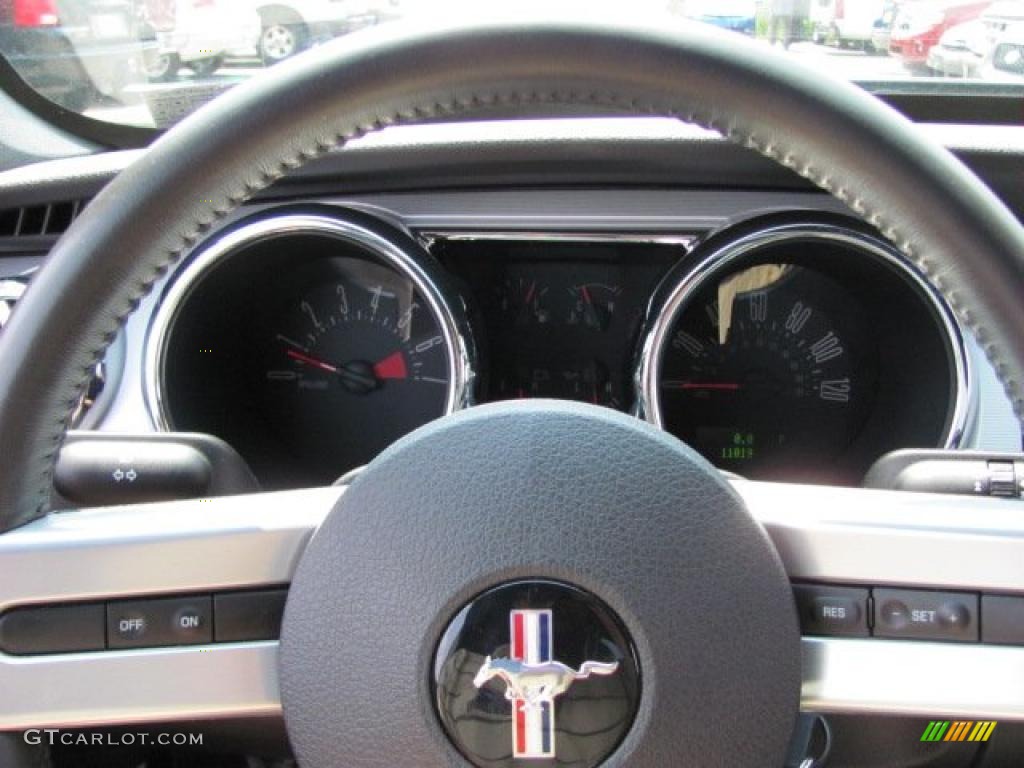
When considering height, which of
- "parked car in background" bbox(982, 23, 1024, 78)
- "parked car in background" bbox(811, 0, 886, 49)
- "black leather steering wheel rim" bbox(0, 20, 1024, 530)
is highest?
"parked car in background" bbox(811, 0, 886, 49)

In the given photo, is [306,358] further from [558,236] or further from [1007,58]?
[1007,58]

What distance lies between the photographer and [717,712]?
100 cm

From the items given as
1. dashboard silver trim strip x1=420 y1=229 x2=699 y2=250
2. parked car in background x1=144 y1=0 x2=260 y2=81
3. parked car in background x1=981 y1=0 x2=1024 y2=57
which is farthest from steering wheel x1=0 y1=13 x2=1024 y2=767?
parked car in background x1=981 y1=0 x2=1024 y2=57

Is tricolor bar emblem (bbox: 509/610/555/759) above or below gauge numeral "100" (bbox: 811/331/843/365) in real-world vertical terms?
below

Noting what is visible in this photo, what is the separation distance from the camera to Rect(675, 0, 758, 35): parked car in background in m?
2.07

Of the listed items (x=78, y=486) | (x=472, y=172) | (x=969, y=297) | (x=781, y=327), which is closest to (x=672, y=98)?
(x=969, y=297)

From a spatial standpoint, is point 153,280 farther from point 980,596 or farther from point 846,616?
point 980,596

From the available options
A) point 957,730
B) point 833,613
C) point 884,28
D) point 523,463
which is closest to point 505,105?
point 523,463

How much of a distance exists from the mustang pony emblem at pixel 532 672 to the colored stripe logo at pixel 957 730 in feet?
1.53

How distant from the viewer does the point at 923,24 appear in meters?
2.33

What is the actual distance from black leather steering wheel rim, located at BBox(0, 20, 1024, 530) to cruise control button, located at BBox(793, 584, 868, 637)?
0.75ft

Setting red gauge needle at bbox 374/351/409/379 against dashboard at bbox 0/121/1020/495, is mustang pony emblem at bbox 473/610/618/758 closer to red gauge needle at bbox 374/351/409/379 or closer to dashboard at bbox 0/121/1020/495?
dashboard at bbox 0/121/1020/495

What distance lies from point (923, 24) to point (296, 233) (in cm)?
123

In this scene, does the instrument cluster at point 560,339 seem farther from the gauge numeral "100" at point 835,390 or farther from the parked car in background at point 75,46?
the parked car in background at point 75,46
